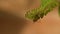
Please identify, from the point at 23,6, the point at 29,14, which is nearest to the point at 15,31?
the point at 23,6

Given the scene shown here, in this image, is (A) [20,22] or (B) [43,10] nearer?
(B) [43,10]

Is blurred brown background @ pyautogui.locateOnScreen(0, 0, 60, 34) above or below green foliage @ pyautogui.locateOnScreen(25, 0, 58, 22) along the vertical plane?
above

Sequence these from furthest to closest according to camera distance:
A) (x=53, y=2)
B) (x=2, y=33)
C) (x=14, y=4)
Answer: (x=14, y=4) → (x=2, y=33) → (x=53, y=2)

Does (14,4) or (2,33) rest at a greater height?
(14,4)

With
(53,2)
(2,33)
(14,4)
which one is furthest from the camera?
(14,4)

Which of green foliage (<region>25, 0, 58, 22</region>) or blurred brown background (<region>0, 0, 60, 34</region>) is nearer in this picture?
green foliage (<region>25, 0, 58, 22</region>)

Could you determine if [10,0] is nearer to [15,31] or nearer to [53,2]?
[15,31]

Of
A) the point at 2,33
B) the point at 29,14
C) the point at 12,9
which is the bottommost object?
the point at 29,14

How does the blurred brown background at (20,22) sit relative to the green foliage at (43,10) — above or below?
above

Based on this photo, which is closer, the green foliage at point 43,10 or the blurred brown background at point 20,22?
the green foliage at point 43,10

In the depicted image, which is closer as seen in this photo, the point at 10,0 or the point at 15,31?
the point at 15,31

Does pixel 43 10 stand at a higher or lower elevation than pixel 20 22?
lower
